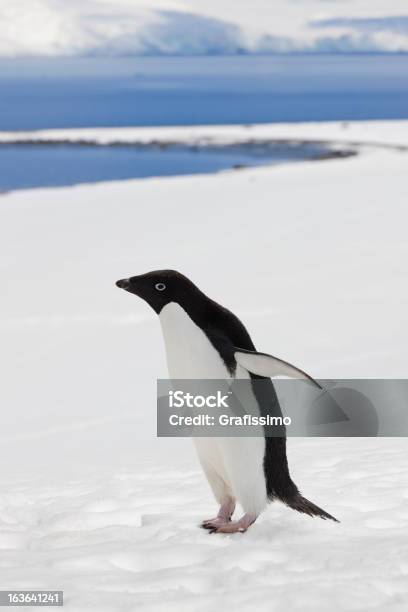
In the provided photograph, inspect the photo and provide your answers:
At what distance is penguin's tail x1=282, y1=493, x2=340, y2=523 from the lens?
12.3ft

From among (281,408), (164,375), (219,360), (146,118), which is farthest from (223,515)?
(146,118)

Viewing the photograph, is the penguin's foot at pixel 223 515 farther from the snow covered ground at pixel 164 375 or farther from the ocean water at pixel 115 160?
the ocean water at pixel 115 160

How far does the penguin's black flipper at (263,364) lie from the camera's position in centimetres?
333

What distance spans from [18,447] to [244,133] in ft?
91.5

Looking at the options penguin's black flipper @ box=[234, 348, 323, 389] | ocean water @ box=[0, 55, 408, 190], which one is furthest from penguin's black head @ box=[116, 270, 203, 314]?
ocean water @ box=[0, 55, 408, 190]

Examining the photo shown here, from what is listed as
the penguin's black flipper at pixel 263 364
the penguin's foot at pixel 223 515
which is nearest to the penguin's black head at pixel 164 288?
the penguin's black flipper at pixel 263 364

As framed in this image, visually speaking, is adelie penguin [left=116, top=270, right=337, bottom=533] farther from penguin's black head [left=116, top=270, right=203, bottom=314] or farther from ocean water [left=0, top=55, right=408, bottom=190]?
ocean water [left=0, top=55, right=408, bottom=190]

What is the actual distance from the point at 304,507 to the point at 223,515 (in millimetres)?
300

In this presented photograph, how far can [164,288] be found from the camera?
3.55 meters

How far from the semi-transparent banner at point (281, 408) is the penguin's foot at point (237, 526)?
32 centimetres

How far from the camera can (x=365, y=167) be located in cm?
1989

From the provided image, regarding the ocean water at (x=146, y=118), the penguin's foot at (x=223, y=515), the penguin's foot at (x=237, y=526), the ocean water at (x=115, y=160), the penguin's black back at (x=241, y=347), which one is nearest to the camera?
the penguin's black back at (x=241, y=347)

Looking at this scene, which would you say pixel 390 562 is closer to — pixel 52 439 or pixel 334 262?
pixel 52 439

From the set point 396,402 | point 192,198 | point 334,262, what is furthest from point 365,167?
point 396,402
